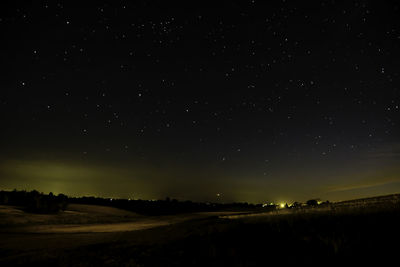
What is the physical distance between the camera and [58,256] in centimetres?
1124

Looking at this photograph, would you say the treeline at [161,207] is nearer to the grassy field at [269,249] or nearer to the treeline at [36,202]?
the treeline at [36,202]

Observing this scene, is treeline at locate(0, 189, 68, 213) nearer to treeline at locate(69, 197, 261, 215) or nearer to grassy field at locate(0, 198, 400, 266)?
treeline at locate(69, 197, 261, 215)

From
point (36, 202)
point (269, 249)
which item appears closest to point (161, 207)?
point (36, 202)

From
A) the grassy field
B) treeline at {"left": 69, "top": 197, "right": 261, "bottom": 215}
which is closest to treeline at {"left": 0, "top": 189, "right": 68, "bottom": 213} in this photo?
treeline at {"left": 69, "top": 197, "right": 261, "bottom": 215}

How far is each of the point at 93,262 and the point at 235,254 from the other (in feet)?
14.7

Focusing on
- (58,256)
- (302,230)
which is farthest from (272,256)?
(58,256)

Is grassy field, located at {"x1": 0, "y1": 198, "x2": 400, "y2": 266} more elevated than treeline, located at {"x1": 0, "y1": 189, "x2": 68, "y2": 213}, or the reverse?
treeline, located at {"x1": 0, "y1": 189, "x2": 68, "y2": 213}

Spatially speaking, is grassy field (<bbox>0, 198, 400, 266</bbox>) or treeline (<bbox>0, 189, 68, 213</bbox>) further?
treeline (<bbox>0, 189, 68, 213</bbox>)

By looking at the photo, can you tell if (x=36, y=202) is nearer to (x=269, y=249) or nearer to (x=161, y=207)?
(x=161, y=207)

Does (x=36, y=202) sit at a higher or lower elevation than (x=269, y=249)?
higher

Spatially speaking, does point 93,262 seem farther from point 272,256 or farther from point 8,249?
point 8,249

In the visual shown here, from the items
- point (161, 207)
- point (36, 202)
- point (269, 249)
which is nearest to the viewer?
point (269, 249)

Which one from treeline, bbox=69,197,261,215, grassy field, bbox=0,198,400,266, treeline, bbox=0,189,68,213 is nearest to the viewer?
grassy field, bbox=0,198,400,266

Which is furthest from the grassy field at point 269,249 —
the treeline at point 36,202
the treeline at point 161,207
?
the treeline at point 161,207
